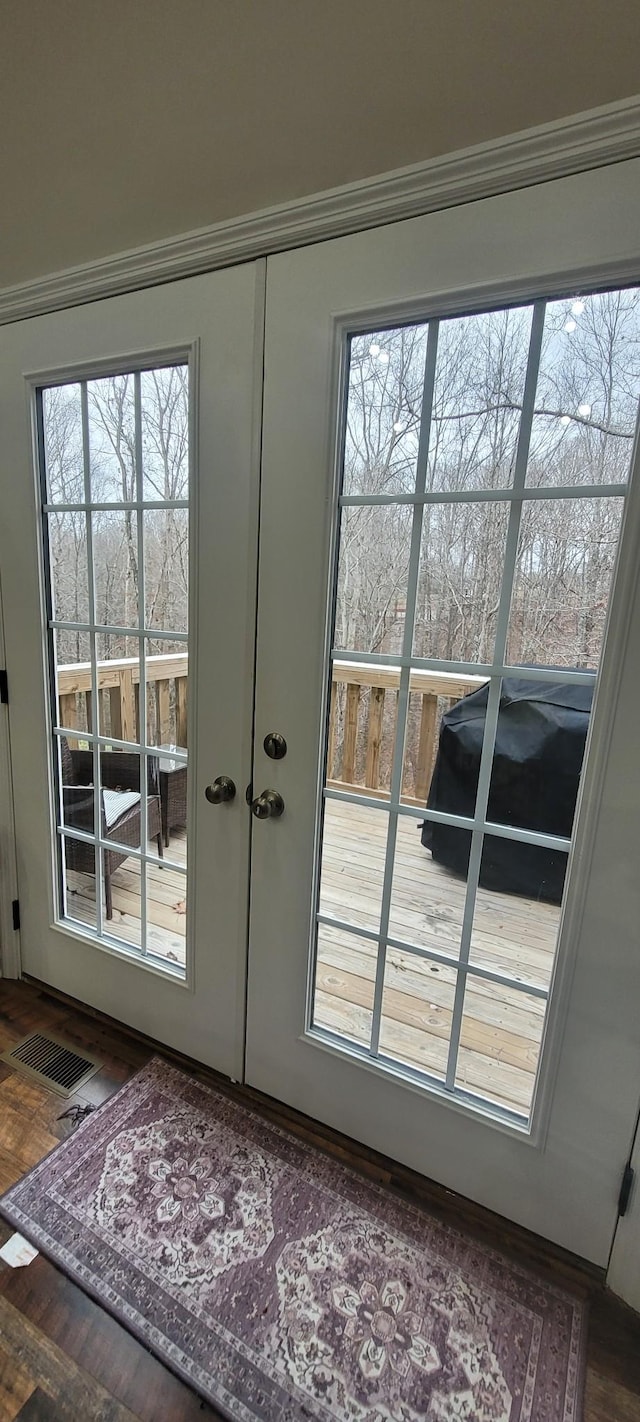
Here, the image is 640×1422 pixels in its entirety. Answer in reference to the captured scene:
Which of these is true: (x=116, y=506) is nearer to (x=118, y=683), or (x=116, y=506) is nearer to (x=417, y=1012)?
(x=118, y=683)

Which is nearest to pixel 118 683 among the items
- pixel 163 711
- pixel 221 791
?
pixel 163 711

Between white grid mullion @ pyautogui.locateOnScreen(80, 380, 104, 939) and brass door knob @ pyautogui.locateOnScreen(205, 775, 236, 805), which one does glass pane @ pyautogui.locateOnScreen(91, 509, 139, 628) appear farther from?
brass door knob @ pyautogui.locateOnScreen(205, 775, 236, 805)

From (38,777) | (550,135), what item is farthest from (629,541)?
(38,777)

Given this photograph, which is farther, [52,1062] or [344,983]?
[52,1062]

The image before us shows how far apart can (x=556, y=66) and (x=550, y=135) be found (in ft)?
0.23

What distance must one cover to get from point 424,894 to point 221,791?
0.53 m

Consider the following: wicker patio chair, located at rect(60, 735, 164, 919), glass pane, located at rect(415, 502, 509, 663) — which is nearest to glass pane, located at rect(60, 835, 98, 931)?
wicker patio chair, located at rect(60, 735, 164, 919)

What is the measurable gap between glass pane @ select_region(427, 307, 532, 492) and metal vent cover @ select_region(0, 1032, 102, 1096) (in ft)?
5.68

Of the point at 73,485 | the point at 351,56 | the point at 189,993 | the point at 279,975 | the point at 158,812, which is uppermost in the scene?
the point at 351,56

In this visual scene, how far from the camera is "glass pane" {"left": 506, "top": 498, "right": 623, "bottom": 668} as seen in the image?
970 millimetres

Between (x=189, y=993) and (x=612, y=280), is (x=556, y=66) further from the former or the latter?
(x=189, y=993)

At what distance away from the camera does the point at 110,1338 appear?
992mm

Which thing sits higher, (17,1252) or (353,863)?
(353,863)

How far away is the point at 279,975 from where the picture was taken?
4.58ft
